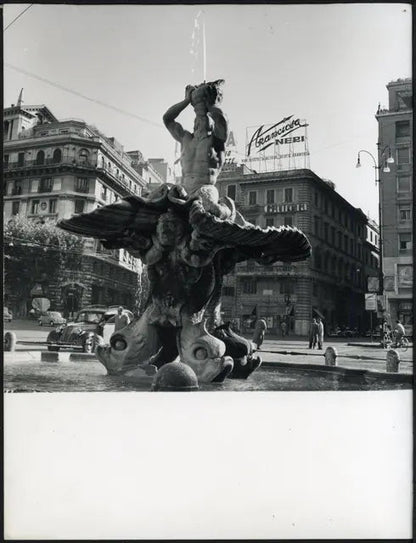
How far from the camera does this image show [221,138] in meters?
5.20

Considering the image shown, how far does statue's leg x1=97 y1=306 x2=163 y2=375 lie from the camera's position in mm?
4863

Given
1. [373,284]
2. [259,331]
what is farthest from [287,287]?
[373,284]

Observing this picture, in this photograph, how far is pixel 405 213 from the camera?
4738mm

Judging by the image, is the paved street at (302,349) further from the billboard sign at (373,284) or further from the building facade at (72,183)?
the billboard sign at (373,284)

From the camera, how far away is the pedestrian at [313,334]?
268 inches

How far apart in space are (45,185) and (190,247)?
3034mm

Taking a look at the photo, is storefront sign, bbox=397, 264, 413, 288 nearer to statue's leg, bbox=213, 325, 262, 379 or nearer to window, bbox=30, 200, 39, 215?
statue's leg, bbox=213, 325, 262, 379

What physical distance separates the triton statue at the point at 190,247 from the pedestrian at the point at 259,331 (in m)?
2.03

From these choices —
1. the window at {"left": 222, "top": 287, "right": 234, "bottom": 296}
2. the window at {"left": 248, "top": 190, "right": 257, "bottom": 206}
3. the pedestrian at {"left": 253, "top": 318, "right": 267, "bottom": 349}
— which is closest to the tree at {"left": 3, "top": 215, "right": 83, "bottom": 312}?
the window at {"left": 222, "top": 287, "right": 234, "bottom": 296}

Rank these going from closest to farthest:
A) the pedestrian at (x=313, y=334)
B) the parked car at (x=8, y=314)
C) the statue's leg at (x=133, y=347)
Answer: the statue's leg at (x=133, y=347), the parked car at (x=8, y=314), the pedestrian at (x=313, y=334)

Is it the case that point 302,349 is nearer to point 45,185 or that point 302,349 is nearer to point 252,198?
point 252,198

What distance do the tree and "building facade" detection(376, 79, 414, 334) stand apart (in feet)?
11.7

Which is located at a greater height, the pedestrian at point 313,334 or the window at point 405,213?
the window at point 405,213

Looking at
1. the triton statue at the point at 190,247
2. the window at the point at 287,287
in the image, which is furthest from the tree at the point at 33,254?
the window at the point at 287,287
